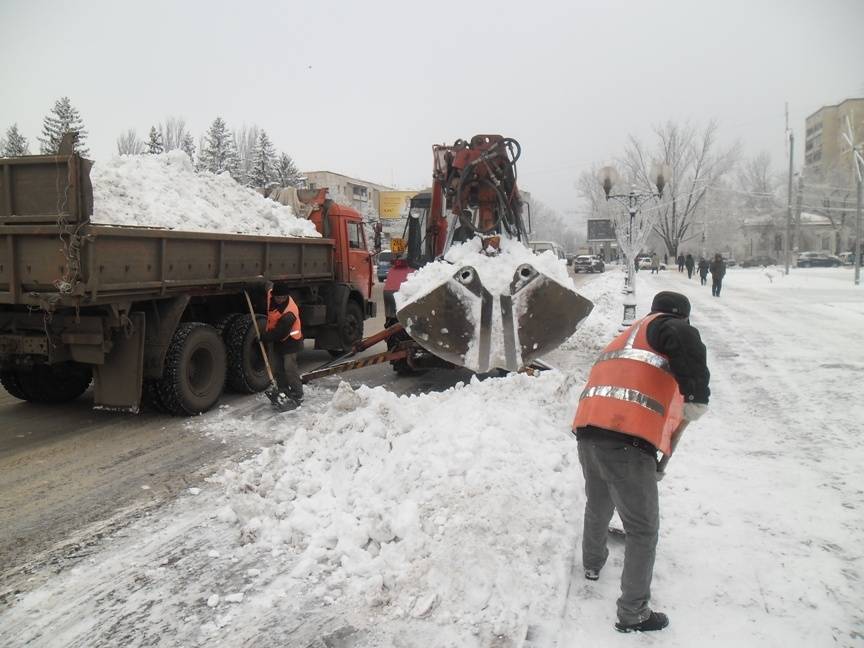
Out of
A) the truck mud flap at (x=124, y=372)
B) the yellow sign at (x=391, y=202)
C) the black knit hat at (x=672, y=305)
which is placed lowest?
the truck mud flap at (x=124, y=372)

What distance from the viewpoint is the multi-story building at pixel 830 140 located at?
51062mm

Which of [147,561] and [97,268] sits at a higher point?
[97,268]

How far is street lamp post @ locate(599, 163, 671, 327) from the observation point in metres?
13.3

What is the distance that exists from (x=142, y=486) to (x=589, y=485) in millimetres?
3726

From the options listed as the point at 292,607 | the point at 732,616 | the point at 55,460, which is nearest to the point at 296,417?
the point at 55,460

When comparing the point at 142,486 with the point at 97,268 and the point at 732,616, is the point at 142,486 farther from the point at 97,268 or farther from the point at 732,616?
the point at 732,616

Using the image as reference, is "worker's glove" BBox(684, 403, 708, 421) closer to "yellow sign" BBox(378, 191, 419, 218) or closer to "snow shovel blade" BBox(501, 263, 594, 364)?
"snow shovel blade" BBox(501, 263, 594, 364)

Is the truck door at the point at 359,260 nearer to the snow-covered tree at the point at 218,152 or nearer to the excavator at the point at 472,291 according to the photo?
the excavator at the point at 472,291

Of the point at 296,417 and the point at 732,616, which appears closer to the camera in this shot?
the point at 732,616

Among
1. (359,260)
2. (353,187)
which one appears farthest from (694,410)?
(353,187)

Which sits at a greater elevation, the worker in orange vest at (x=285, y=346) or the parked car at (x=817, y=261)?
the parked car at (x=817, y=261)

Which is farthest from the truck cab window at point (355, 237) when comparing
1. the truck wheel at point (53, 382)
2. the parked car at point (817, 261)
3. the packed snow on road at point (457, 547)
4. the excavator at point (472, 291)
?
the parked car at point (817, 261)

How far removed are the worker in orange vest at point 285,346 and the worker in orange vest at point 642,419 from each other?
4.95 meters

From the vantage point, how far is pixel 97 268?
598cm
